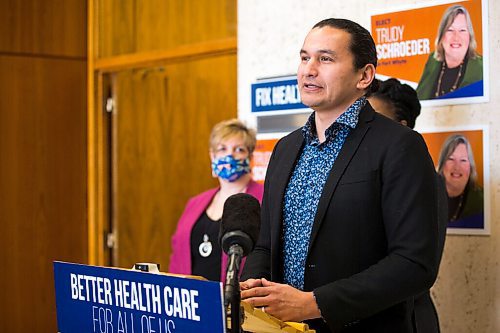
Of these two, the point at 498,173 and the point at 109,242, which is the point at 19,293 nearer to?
the point at 109,242

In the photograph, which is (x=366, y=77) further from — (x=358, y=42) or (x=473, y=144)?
(x=473, y=144)

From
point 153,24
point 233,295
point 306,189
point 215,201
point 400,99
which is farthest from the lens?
point 153,24

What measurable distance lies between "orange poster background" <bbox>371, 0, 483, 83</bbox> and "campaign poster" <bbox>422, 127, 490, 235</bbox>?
31cm

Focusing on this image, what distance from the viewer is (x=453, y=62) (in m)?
3.37

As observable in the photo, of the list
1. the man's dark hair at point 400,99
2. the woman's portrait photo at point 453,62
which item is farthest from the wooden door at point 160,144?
the man's dark hair at point 400,99

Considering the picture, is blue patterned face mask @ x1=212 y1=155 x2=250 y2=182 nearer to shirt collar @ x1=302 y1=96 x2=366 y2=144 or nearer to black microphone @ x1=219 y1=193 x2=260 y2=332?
shirt collar @ x1=302 y1=96 x2=366 y2=144

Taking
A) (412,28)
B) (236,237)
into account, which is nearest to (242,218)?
(236,237)

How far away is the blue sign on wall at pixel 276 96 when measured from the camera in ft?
13.3

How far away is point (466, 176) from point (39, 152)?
331 cm

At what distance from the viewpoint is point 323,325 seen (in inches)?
82.9

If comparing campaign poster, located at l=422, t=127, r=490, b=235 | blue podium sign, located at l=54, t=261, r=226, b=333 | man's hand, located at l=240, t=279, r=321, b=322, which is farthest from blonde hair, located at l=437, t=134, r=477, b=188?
blue podium sign, located at l=54, t=261, r=226, b=333

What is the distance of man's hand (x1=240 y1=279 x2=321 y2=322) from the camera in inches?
74.0

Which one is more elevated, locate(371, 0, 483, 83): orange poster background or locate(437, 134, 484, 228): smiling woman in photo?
locate(371, 0, 483, 83): orange poster background

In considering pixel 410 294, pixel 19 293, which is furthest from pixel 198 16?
pixel 410 294
